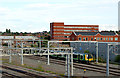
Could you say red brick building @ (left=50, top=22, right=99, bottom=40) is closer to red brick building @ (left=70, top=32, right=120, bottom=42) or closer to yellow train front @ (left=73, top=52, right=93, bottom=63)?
red brick building @ (left=70, top=32, right=120, bottom=42)

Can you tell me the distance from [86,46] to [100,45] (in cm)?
485

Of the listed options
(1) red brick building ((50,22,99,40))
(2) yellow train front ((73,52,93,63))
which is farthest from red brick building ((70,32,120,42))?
(1) red brick building ((50,22,99,40))

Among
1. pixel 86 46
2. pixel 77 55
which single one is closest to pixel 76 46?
pixel 86 46

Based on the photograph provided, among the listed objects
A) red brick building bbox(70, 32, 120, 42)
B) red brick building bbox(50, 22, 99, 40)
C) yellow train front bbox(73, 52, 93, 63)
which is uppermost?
red brick building bbox(50, 22, 99, 40)

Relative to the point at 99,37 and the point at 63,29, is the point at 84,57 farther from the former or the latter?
the point at 63,29

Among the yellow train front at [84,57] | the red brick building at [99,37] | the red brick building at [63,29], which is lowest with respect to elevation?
the yellow train front at [84,57]

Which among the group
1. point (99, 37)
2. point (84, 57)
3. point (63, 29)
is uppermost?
point (63, 29)

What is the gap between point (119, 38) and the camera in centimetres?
7025

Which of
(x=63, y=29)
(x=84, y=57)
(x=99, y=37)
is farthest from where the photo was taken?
(x=63, y=29)

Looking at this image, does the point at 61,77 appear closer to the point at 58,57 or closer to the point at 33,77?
the point at 33,77

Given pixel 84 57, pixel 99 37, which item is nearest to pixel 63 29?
pixel 99 37

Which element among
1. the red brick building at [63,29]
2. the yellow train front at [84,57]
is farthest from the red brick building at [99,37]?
the red brick building at [63,29]

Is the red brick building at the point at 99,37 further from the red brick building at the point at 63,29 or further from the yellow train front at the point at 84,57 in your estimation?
the red brick building at the point at 63,29

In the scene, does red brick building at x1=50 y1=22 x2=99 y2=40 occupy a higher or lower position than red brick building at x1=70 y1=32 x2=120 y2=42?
higher
